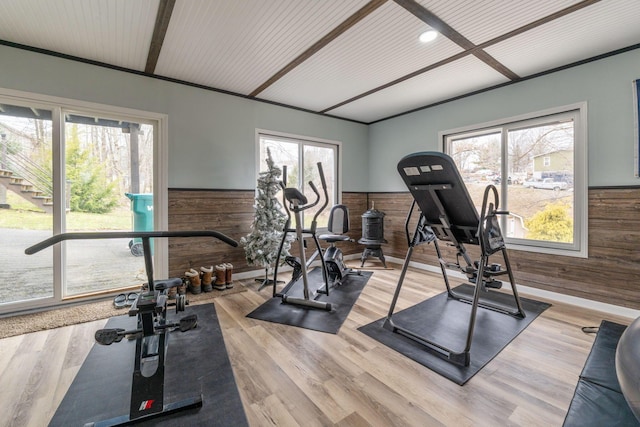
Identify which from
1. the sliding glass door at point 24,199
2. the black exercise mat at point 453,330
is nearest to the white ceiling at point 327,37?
the sliding glass door at point 24,199

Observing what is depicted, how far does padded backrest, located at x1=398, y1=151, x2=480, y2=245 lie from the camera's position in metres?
2.10

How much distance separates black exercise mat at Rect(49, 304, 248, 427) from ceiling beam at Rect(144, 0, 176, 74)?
275cm

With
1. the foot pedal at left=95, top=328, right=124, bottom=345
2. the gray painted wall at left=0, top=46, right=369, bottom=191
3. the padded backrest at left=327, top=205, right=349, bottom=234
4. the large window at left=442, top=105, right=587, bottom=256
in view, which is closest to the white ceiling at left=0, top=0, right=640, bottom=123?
the gray painted wall at left=0, top=46, right=369, bottom=191

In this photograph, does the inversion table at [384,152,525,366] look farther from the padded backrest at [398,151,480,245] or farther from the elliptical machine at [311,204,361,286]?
the elliptical machine at [311,204,361,286]

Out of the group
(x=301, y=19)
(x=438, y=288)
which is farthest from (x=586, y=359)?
(x=301, y=19)

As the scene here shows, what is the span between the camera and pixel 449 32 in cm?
256

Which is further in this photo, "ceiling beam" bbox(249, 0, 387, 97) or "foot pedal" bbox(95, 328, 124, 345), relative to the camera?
"ceiling beam" bbox(249, 0, 387, 97)

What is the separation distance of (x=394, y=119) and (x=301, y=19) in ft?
10.6

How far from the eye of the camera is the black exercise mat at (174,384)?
60.4 inches

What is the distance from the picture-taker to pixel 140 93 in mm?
3426

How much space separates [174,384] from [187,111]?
3.26m

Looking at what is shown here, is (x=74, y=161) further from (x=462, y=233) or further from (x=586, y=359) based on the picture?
(x=586, y=359)

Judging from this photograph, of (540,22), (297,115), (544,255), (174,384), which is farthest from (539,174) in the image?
(174,384)

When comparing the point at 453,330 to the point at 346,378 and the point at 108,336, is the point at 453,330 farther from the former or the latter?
the point at 108,336
